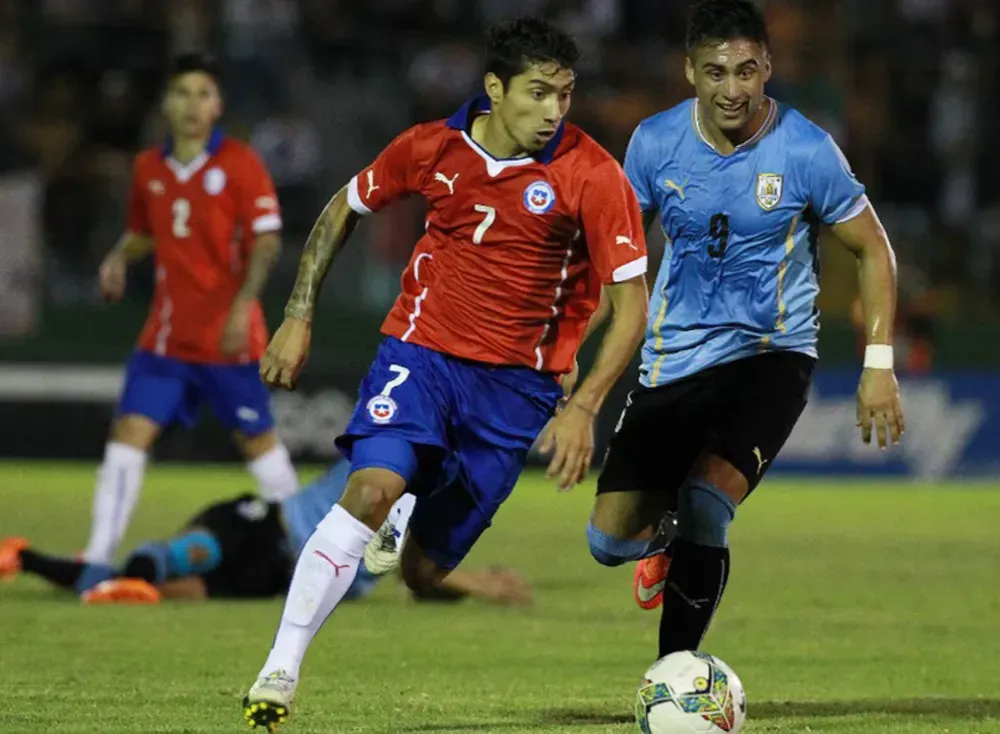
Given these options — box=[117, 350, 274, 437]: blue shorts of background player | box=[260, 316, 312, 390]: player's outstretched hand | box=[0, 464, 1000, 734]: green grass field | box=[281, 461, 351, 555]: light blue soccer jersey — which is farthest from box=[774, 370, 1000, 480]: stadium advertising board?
box=[260, 316, 312, 390]: player's outstretched hand

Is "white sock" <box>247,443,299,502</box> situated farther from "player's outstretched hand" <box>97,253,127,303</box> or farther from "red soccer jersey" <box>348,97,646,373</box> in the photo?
"red soccer jersey" <box>348,97,646,373</box>

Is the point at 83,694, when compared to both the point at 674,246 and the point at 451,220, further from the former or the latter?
the point at 674,246

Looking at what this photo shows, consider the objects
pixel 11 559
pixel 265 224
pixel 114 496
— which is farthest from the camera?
pixel 265 224

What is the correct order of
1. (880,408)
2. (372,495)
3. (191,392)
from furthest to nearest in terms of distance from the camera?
(191,392) < (880,408) < (372,495)

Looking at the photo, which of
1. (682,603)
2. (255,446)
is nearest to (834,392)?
(255,446)

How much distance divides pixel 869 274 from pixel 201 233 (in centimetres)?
481

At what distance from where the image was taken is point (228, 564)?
9.33 meters

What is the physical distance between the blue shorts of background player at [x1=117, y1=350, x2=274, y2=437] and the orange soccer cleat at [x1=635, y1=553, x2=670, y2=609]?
353 centimetres

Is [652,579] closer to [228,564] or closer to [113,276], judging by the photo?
[228,564]

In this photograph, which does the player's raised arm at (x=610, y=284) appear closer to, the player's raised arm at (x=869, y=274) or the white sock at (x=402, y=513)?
the player's raised arm at (x=869, y=274)

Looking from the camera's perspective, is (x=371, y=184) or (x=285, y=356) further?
(x=371, y=184)

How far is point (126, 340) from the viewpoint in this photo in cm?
1661

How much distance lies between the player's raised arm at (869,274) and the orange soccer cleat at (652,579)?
1.06m

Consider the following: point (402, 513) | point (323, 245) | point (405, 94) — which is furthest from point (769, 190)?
point (405, 94)
